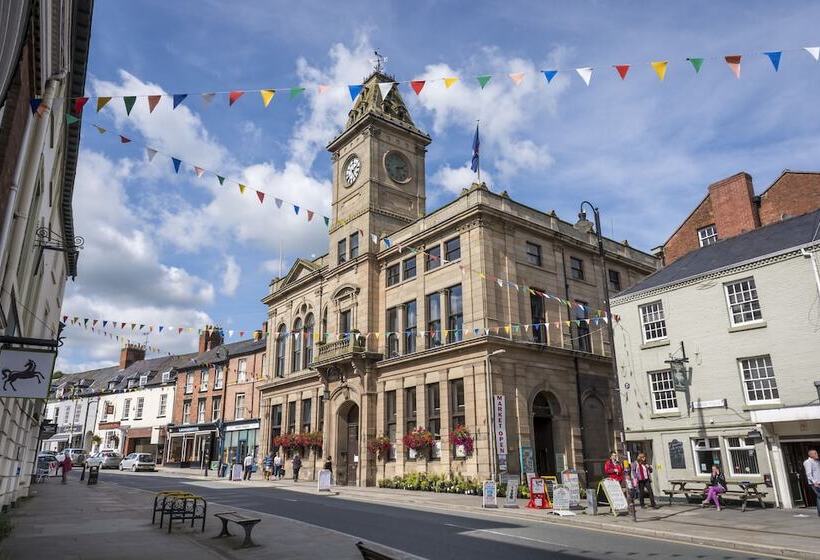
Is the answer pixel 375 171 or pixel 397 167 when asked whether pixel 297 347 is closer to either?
pixel 375 171

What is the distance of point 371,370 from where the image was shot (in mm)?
32906

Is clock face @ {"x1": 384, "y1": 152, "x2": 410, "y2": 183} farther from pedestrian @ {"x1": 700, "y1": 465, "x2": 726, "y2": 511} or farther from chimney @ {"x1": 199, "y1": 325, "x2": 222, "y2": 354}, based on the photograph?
chimney @ {"x1": 199, "y1": 325, "x2": 222, "y2": 354}

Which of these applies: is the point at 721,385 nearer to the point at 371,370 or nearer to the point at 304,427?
the point at 371,370

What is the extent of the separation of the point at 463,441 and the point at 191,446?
40690 millimetres

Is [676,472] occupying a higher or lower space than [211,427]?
lower

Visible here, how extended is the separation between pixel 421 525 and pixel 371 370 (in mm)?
18083

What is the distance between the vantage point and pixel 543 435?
96.4 feet

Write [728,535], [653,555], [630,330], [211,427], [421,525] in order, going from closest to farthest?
[653,555]
[728,535]
[421,525]
[630,330]
[211,427]

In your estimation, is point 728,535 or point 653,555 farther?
point 728,535

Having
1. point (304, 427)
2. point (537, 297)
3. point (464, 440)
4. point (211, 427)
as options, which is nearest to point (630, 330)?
point (537, 297)

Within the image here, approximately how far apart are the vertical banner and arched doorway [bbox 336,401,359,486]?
10761mm

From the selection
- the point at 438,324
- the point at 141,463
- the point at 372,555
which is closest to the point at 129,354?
the point at 141,463

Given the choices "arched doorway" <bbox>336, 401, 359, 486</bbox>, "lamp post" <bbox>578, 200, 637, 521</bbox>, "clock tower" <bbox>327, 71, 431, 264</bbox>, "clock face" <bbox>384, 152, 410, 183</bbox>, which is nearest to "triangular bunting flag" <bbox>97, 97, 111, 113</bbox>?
"lamp post" <bbox>578, 200, 637, 521</bbox>

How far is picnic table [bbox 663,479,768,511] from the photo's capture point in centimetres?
1833
